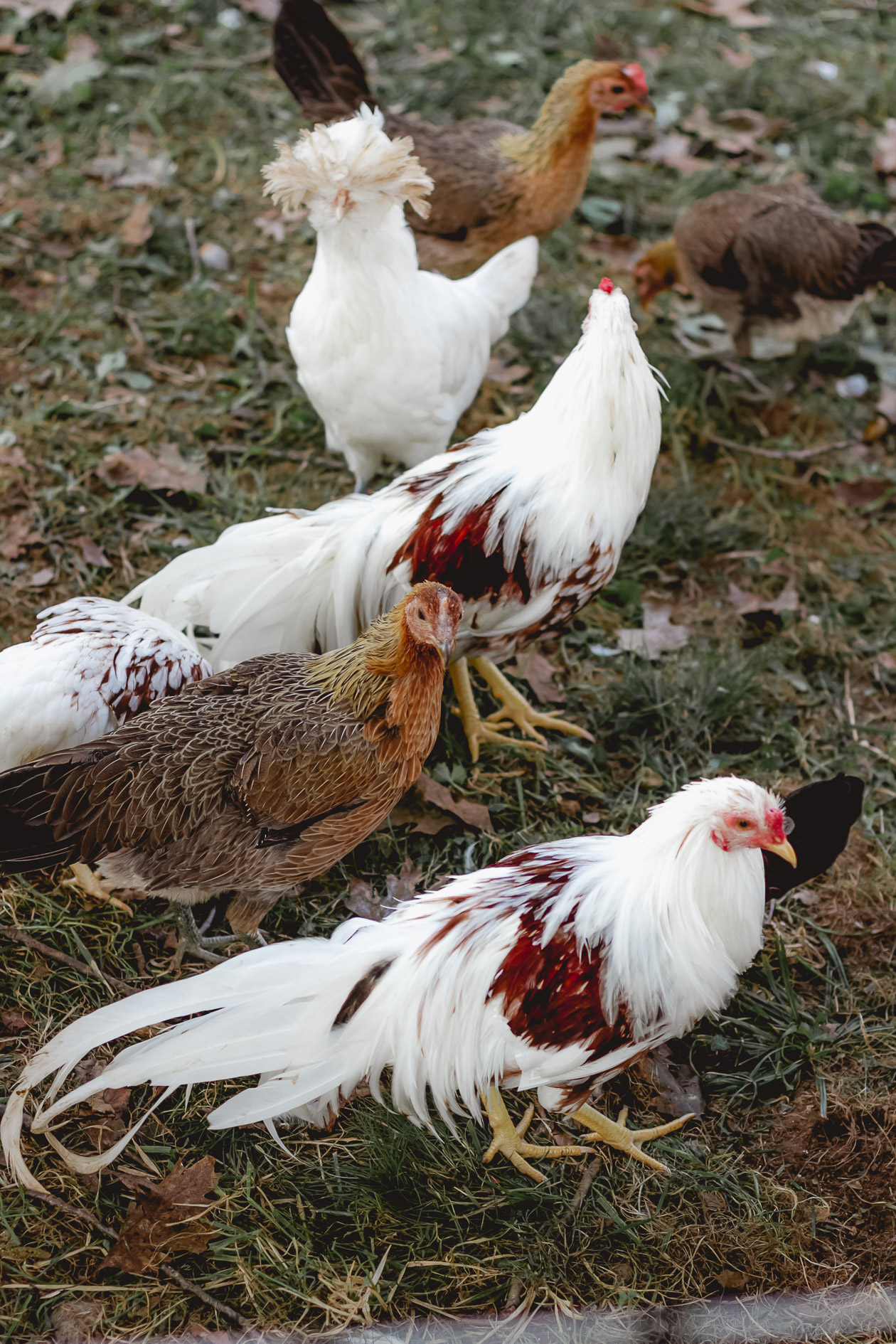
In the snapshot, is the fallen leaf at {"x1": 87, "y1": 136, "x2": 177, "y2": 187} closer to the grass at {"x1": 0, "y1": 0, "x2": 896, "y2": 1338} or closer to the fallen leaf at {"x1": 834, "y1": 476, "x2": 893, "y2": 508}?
the grass at {"x1": 0, "y1": 0, "x2": 896, "y2": 1338}

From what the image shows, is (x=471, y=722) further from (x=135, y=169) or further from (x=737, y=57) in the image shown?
(x=737, y=57)

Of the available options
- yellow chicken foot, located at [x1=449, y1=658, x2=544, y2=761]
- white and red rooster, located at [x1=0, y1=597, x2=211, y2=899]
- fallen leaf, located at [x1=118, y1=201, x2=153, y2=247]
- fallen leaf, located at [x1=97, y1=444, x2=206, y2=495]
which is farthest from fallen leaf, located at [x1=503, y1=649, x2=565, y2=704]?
fallen leaf, located at [x1=118, y1=201, x2=153, y2=247]

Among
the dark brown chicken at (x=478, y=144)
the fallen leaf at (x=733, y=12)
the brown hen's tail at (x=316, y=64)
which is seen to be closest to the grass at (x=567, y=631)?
the fallen leaf at (x=733, y=12)

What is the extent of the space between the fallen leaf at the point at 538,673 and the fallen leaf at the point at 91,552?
63.2 inches

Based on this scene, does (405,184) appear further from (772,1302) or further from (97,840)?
(772,1302)

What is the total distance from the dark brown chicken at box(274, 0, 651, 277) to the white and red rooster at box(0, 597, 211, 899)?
269 centimetres

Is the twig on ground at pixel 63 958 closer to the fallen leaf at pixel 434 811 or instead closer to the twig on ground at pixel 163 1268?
the twig on ground at pixel 163 1268

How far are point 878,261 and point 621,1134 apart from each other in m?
3.93

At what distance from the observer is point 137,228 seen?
5574mm

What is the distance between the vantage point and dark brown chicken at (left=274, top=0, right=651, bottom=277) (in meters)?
4.84

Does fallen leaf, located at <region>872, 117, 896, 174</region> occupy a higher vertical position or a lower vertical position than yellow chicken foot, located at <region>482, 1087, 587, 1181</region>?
higher

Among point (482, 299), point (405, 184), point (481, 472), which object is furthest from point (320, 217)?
point (481, 472)

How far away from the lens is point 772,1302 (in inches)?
102

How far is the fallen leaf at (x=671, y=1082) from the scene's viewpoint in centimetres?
296
